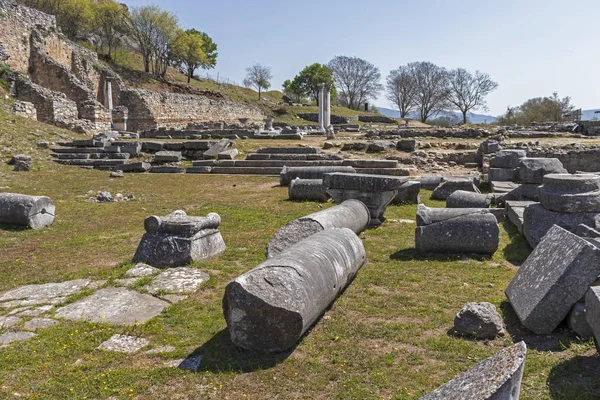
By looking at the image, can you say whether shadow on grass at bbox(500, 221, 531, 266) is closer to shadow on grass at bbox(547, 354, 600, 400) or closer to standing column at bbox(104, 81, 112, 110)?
shadow on grass at bbox(547, 354, 600, 400)

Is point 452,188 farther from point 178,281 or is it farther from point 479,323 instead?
point 178,281

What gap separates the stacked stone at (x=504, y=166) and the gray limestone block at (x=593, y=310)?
433 inches

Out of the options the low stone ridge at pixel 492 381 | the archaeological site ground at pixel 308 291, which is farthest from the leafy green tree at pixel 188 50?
the low stone ridge at pixel 492 381

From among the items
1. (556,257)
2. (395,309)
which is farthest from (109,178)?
(556,257)

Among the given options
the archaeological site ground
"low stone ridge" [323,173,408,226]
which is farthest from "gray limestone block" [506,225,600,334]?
"low stone ridge" [323,173,408,226]

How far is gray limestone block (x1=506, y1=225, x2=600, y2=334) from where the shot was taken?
14.3 feet

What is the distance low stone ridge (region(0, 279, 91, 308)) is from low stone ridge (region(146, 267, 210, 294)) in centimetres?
101

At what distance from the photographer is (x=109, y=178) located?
58.7ft

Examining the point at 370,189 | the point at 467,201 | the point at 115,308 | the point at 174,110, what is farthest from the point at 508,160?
the point at 174,110

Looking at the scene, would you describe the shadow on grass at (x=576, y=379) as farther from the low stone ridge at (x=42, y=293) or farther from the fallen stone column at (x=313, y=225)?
the low stone ridge at (x=42, y=293)

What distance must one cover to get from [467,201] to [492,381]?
337 inches

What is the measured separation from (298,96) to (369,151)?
62.2 meters

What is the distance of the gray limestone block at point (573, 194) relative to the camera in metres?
7.02

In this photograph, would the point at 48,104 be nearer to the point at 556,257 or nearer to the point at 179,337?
the point at 179,337
